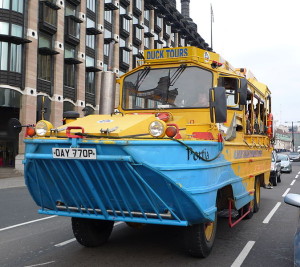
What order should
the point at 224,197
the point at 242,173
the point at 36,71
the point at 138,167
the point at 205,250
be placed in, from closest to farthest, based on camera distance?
the point at 138,167 < the point at 205,250 < the point at 224,197 < the point at 242,173 < the point at 36,71

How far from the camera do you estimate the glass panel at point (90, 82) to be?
34500mm

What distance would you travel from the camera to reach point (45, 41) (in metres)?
28.9

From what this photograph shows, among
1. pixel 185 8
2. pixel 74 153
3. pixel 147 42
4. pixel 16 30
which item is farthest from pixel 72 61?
pixel 185 8

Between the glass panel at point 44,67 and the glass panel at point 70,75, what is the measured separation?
6.66ft

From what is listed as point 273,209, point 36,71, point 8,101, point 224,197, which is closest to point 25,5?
point 36,71

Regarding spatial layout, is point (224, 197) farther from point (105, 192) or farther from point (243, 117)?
point (105, 192)

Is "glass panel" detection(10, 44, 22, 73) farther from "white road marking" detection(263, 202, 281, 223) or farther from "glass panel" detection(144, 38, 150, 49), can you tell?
"glass panel" detection(144, 38, 150, 49)

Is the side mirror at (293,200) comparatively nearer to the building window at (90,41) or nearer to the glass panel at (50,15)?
the glass panel at (50,15)

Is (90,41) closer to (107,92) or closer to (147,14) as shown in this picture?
(147,14)

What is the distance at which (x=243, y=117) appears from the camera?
23.0ft

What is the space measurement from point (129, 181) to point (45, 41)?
26.9 metres

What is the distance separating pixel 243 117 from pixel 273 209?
4.16 m

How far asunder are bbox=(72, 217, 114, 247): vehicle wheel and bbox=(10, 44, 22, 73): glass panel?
74.0 feet

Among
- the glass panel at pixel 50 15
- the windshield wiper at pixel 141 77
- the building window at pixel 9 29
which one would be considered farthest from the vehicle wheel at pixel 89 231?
the glass panel at pixel 50 15
